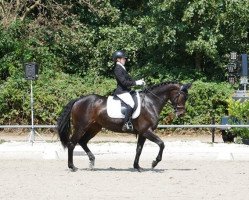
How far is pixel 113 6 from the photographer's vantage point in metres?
31.7

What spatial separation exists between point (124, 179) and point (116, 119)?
2.19 m

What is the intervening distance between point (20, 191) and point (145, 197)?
2202 millimetres

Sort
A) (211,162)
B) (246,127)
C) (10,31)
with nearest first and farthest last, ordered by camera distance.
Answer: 1. (211,162)
2. (246,127)
3. (10,31)

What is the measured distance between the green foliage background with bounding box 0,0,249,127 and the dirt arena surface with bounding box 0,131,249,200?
8.82 metres

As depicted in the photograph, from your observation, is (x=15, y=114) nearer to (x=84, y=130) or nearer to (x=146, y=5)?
(x=146, y=5)

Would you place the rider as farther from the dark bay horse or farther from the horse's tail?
the horse's tail

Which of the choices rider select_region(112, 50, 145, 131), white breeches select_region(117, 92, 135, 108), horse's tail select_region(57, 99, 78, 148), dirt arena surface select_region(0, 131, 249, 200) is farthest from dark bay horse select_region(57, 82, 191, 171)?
dirt arena surface select_region(0, 131, 249, 200)

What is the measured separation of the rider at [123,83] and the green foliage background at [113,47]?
11.8m

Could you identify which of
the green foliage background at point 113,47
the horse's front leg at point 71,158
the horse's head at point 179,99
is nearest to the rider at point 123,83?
the horse's head at point 179,99

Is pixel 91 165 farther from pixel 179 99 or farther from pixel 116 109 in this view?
pixel 179 99

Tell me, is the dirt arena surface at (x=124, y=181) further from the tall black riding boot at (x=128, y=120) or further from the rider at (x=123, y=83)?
the rider at (x=123, y=83)

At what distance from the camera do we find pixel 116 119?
15461mm

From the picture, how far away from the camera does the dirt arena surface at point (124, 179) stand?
1112 cm

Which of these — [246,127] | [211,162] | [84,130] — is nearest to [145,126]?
[84,130]
